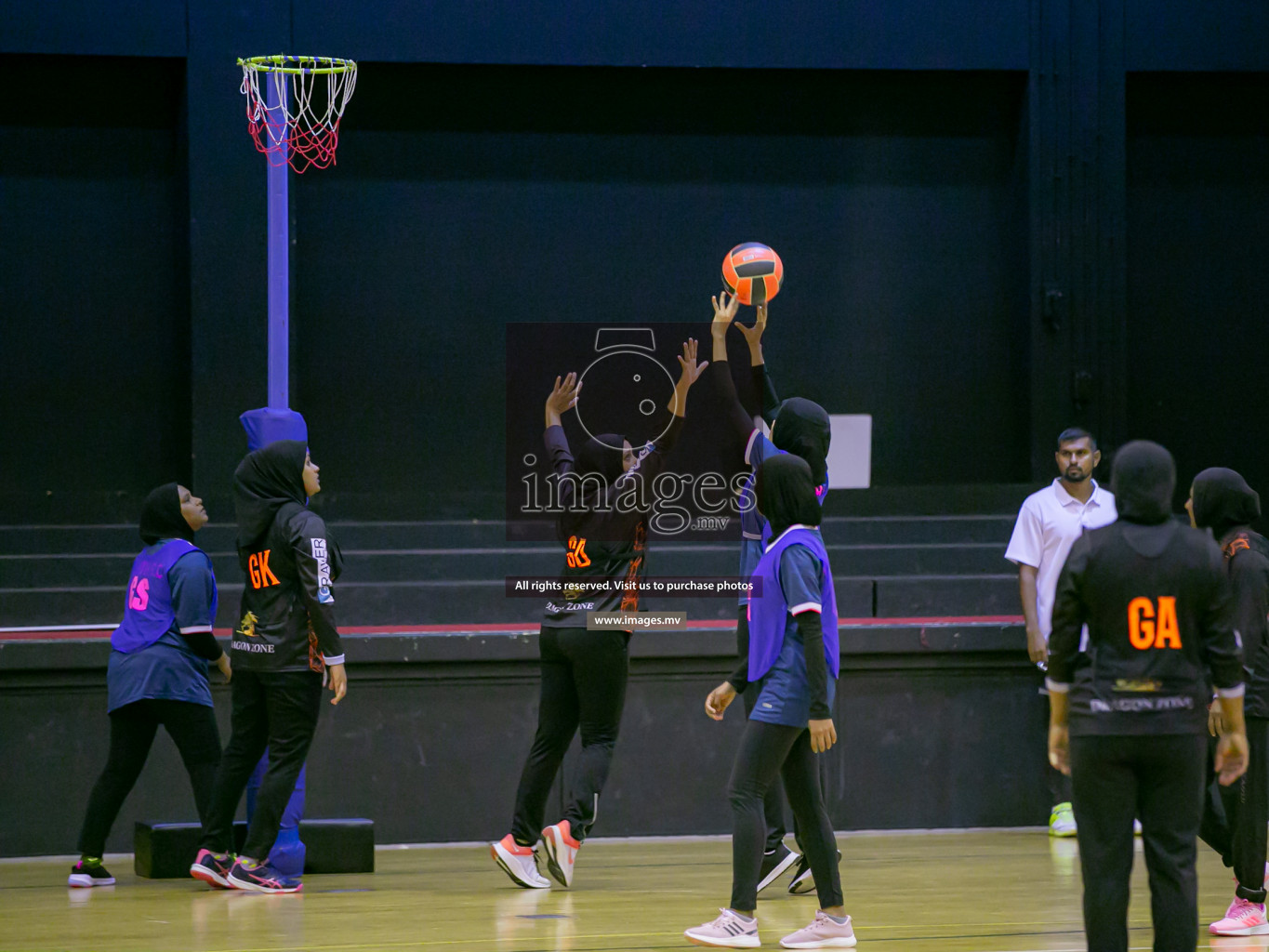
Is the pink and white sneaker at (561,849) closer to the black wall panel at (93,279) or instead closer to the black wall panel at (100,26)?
the black wall panel at (93,279)

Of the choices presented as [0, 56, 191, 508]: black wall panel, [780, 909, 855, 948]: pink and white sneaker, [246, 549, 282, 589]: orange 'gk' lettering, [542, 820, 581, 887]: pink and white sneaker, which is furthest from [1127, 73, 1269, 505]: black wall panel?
[246, 549, 282, 589]: orange 'gk' lettering

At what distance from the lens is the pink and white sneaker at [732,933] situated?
18.7 feet

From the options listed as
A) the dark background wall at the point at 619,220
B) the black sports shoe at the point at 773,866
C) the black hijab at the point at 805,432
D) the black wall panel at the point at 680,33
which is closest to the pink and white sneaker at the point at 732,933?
the black sports shoe at the point at 773,866

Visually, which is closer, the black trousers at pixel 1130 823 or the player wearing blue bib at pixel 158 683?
the black trousers at pixel 1130 823

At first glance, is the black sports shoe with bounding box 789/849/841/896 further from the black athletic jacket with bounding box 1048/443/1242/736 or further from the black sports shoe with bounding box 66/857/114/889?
the black sports shoe with bounding box 66/857/114/889

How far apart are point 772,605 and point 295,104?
5613 mm

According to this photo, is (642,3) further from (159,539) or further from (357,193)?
(159,539)

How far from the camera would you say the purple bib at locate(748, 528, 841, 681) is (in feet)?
18.7

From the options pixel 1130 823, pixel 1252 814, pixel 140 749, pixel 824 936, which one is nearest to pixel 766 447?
pixel 824 936

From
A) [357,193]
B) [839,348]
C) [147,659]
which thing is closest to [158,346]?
[357,193]

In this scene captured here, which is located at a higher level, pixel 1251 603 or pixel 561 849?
pixel 1251 603

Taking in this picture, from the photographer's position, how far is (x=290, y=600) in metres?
6.96

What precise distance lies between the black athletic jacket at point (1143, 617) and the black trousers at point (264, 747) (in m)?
3.46

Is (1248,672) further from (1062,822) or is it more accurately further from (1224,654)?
(1062,822)
